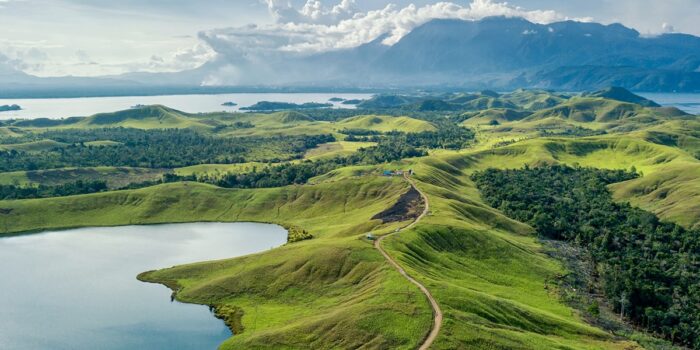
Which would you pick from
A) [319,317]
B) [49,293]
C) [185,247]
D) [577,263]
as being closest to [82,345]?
[49,293]

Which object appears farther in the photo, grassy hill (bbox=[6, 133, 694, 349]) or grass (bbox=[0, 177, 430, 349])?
grassy hill (bbox=[6, 133, 694, 349])

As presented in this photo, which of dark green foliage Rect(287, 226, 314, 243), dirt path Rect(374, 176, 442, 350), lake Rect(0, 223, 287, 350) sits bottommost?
lake Rect(0, 223, 287, 350)

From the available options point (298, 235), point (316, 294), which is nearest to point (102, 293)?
point (316, 294)

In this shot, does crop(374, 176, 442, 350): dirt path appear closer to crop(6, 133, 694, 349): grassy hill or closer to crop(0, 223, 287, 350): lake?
crop(6, 133, 694, 349): grassy hill

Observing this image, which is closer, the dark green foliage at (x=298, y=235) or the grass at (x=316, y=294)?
the grass at (x=316, y=294)

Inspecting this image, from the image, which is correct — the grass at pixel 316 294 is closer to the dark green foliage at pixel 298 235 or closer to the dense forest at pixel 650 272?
the dark green foliage at pixel 298 235

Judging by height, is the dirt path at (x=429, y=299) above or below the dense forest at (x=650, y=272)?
above

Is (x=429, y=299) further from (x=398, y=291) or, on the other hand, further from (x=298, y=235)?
(x=298, y=235)

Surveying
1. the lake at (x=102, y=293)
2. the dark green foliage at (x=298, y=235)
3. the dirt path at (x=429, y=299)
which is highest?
the dirt path at (x=429, y=299)

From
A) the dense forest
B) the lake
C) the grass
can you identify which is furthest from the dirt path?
the dense forest

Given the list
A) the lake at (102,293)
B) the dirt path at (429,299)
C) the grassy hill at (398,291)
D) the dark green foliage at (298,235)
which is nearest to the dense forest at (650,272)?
the grassy hill at (398,291)

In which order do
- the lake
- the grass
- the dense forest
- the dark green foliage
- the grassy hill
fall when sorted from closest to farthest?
the grass < the grassy hill < the lake < the dense forest < the dark green foliage
